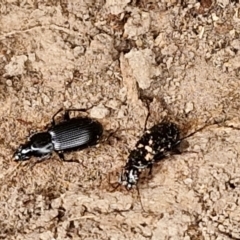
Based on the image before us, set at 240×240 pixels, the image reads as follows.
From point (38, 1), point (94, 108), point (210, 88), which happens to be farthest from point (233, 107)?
point (38, 1)

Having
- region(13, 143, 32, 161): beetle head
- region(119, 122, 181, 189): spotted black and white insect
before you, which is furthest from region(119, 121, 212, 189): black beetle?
region(13, 143, 32, 161): beetle head

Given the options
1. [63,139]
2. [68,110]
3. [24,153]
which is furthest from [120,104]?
[24,153]

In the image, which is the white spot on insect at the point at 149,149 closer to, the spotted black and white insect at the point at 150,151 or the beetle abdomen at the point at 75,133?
the spotted black and white insect at the point at 150,151

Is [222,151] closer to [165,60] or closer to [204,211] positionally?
[204,211]

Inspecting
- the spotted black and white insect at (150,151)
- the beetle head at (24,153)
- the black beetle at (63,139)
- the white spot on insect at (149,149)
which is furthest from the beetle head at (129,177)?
the beetle head at (24,153)

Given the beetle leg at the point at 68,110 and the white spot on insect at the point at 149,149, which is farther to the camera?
the beetle leg at the point at 68,110

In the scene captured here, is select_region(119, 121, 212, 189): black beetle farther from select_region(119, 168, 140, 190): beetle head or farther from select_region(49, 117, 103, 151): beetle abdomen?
select_region(49, 117, 103, 151): beetle abdomen

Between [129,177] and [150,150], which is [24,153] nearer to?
[129,177]
